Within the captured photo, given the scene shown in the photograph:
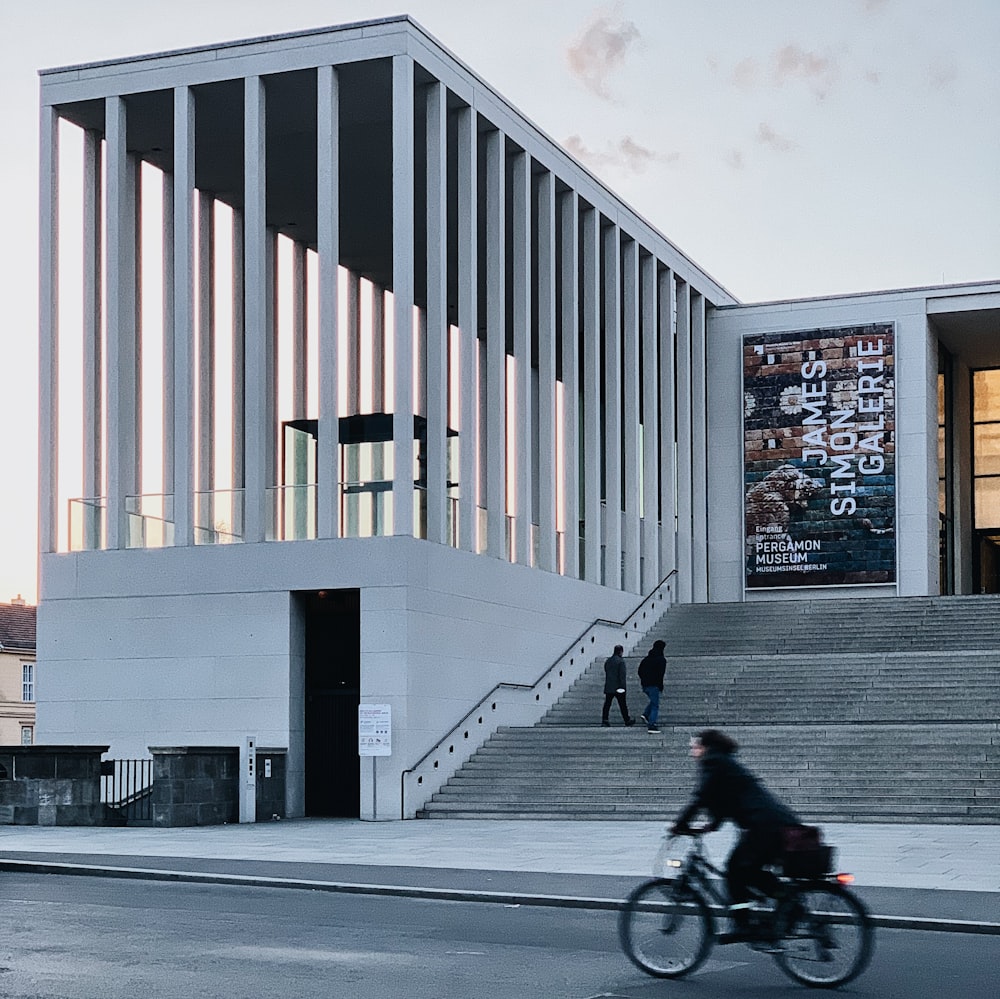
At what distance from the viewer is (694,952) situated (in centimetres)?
1105

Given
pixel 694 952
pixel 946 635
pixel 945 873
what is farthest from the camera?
pixel 946 635

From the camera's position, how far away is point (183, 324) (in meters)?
31.4

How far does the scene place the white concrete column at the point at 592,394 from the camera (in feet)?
129

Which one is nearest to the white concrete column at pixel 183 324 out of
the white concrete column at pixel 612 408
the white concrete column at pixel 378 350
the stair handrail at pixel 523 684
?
the stair handrail at pixel 523 684

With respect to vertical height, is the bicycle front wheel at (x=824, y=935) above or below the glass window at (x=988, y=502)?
below

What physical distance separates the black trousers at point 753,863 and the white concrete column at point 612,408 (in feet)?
95.9

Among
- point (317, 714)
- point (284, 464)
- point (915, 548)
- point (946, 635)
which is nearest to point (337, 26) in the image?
point (284, 464)

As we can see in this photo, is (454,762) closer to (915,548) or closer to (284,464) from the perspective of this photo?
(284,464)

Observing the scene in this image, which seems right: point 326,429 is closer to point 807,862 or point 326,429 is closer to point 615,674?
point 615,674

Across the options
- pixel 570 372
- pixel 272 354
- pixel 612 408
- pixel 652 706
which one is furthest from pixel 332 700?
pixel 612 408

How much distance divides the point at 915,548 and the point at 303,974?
120 ft

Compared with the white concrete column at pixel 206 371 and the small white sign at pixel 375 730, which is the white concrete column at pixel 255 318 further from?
the small white sign at pixel 375 730

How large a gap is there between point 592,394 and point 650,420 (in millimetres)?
4311

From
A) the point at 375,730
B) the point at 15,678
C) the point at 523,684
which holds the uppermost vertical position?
the point at 523,684
